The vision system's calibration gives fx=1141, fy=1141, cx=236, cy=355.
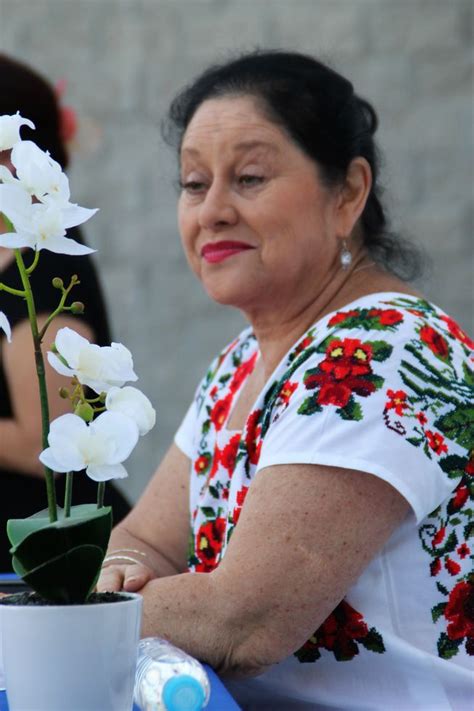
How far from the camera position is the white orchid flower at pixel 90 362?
0.97 metres

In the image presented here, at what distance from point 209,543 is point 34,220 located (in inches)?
41.1

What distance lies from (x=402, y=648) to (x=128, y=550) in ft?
2.08

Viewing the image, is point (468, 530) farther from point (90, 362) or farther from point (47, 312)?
point (47, 312)

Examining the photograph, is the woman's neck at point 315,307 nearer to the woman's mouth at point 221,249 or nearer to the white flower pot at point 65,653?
the woman's mouth at point 221,249

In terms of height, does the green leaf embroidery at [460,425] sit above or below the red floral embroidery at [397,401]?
below

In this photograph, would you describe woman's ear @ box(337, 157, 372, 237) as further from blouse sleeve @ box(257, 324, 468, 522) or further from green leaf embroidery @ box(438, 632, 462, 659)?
green leaf embroidery @ box(438, 632, 462, 659)

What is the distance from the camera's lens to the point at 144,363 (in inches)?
152

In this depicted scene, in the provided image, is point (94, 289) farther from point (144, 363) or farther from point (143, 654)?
point (143, 654)

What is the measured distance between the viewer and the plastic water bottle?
109 cm

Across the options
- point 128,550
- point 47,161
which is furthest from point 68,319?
point 47,161

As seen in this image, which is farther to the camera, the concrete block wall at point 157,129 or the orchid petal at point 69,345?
the concrete block wall at point 157,129

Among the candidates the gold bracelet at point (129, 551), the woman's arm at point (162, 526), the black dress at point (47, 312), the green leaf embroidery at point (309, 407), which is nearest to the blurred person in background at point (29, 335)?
the black dress at point (47, 312)

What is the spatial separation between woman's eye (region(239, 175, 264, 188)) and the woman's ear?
0.50 feet

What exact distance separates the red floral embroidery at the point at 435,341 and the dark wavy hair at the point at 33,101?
132 centimetres
